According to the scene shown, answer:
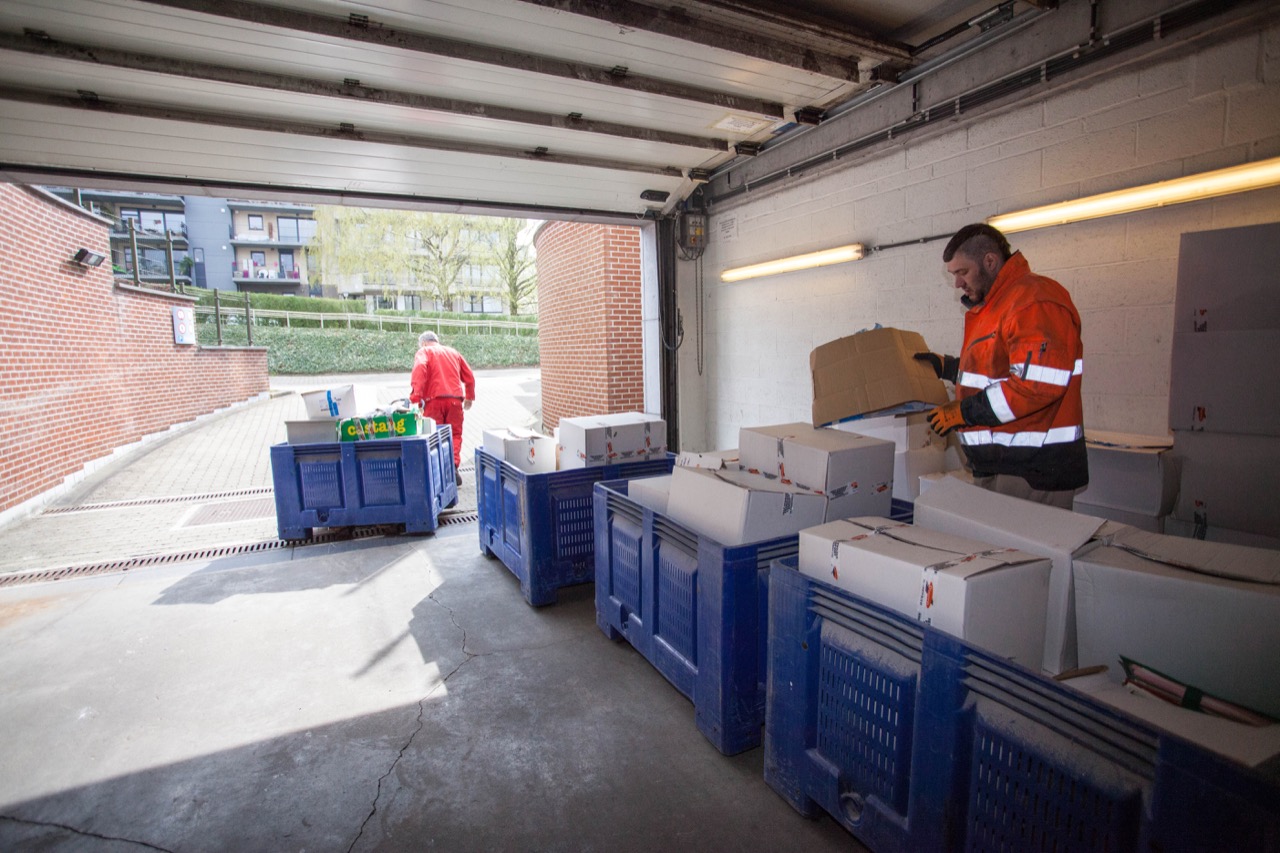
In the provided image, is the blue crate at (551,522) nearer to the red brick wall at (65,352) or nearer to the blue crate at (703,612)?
the blue crate at (703,612)

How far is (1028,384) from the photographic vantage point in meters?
2.56

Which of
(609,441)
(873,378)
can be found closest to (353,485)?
(609,441)

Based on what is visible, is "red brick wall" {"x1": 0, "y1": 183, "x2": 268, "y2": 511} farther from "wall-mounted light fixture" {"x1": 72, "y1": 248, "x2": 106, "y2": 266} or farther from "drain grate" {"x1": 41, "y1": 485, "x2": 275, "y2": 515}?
"drain grate" {"x1": 41, "y1": 485, "x2": 275, "y2": 515}

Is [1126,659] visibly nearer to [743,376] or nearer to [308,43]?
[308,43]

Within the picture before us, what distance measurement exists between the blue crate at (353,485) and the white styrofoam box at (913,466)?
4.25 metres

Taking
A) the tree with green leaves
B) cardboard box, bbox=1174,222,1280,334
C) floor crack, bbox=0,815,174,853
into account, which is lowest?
floor crack, bbox=0,815,174,853

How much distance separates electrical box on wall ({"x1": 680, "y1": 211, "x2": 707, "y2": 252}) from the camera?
6.50m

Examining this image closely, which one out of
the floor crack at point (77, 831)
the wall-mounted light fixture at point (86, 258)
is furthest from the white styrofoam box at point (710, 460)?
the wall-mounted light fixture at point (86, 258)

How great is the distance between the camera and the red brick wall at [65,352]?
21.8ft

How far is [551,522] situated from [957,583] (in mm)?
3006

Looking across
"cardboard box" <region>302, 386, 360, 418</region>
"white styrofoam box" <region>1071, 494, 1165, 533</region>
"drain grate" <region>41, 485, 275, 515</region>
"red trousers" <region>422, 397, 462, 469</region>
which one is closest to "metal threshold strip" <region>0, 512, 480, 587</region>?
"cardboard box" <region>302, 386, 360, 418</region>

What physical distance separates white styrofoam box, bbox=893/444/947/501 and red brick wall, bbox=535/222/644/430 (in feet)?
16.0

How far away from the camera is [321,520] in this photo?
5.75 m

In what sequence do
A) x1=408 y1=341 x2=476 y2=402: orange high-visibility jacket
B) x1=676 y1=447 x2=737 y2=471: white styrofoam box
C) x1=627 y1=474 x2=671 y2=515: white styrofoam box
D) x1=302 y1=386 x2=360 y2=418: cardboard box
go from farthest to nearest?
x1=408 y1=341 x2=476 y2=402: orange high-visibility jacket
x1=302 y1=386 x2=360 y2=418: cardboard box
x1=676 y1=447 x2=737 y2=471: white styrofoam box
x1=627 y1=474 x2=671 y2=515: white styrofoam box
